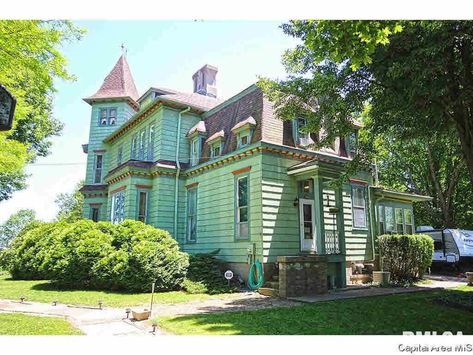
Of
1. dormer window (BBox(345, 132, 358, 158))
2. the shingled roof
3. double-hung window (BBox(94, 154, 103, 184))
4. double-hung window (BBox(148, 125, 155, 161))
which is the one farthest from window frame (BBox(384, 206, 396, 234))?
double-hung window (BBox(94, 154, 103, 184))

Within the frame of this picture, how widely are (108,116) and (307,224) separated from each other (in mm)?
15662

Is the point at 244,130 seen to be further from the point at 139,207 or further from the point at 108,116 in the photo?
the point at 108,116

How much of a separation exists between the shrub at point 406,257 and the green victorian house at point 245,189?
1.18 meters

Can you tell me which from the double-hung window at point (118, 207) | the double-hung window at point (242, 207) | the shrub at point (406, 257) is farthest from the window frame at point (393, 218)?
the double-hung window at point (118, 207)

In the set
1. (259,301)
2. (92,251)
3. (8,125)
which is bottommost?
(259,301)

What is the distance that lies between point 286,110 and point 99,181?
52.0 ft

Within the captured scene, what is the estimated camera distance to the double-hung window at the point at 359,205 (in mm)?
14367

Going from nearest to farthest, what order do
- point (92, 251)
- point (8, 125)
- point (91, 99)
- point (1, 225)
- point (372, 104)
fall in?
1. point (8, 125)
2. point (372, 104)
3. point (92, 251)
4. point (91, 99)
5. point (1, 225)

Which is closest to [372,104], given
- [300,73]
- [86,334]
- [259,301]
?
[300,73]

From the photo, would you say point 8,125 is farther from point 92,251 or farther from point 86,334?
point 92,251

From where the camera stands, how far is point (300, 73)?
35.6 feet

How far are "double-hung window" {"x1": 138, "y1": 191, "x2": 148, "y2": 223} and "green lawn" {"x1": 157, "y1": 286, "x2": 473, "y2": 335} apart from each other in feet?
30.6

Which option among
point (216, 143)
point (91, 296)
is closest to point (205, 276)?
point (91, 296)

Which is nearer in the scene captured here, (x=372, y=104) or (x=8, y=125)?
(x=8, y=125)
